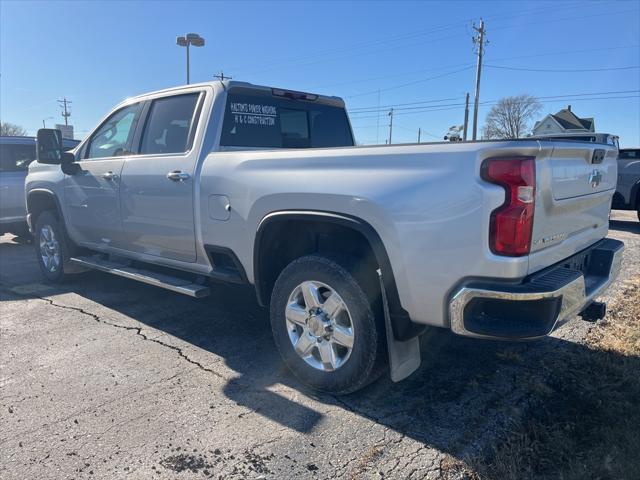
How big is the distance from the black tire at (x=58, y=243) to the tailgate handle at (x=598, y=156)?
5.30 m

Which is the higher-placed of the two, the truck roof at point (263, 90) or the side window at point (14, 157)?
the truck roof at point (263, 90)

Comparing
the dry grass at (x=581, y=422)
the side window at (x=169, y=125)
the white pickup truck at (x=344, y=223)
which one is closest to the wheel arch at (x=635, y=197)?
the dry grass at (x=581, y=422)

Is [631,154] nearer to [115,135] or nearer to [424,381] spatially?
[424,381]

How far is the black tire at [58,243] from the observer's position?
5.76m

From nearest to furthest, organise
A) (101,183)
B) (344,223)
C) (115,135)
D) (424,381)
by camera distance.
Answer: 1. (344,223)
2. (424,381)
3. (101,183)
4. (115,135)

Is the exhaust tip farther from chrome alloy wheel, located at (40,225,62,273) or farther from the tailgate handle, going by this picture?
chrome alloy wheel, located at (40,225,62,273)

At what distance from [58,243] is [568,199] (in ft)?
17.8

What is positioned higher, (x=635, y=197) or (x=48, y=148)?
(x=48, y=148)

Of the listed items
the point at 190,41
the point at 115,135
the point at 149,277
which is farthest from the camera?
the point at 190,41

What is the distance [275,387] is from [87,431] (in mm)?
1159

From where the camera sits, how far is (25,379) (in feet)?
11.5

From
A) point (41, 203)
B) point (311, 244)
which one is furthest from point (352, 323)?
point (41, 203)

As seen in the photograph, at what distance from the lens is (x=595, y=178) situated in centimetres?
314

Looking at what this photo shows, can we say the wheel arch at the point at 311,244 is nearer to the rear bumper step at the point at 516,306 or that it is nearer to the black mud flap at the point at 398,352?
the black mud flap at the point at 398,352
